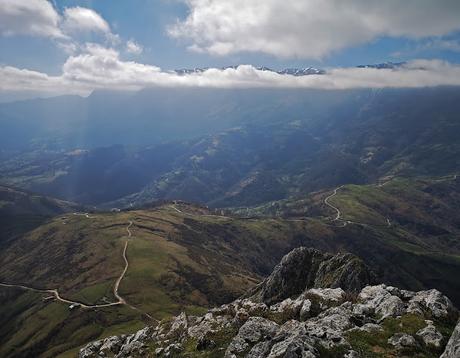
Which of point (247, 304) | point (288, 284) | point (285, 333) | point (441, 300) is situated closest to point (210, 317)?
point (247, 304)

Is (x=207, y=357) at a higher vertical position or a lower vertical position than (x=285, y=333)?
lower

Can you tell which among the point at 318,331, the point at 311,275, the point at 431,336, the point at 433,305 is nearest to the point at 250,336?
the point at 318,331

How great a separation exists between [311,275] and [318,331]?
286ft

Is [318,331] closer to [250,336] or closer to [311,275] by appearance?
[250,336]

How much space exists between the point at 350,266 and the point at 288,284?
20.4 m

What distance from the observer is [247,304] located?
8444cm

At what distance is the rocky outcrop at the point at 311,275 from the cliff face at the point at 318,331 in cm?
4152

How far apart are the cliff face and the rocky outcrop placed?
41.5m

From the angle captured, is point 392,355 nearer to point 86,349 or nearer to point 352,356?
point 352,356

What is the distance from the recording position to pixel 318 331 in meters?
50.3

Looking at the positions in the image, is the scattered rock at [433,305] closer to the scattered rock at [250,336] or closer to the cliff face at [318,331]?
the cliff face at [318,331]

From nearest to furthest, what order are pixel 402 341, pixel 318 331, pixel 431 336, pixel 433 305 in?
pixel 402 341
pixel 431 336
pixel 318 331
pixel 433 305

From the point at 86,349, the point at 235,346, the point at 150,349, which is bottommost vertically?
the point at 86,349

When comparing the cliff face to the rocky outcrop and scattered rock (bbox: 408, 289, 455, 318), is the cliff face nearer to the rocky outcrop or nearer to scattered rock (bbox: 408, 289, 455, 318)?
scattered rock (bbox: 408, 289, 455, 318)
